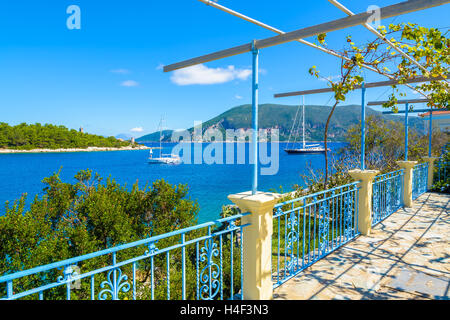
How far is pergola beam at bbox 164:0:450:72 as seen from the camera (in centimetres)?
201

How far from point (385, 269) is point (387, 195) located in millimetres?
3139

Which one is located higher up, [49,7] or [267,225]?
[49,7]

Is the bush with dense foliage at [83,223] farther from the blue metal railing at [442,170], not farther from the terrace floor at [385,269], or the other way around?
the blue metal railing at [442,170]

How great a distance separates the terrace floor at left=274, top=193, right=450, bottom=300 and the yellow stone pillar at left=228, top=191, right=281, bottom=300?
378 mm

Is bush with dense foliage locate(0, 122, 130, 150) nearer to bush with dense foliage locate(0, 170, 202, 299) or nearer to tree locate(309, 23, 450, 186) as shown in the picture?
bush with dense foliage locate(0, 170, 202, 299)

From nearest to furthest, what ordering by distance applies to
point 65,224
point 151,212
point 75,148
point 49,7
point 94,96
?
point 65,224 → point 151,212 → point 49,7 → point 94,96 → point 75,148

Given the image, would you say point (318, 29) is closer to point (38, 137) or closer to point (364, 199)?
point (364, 199)
